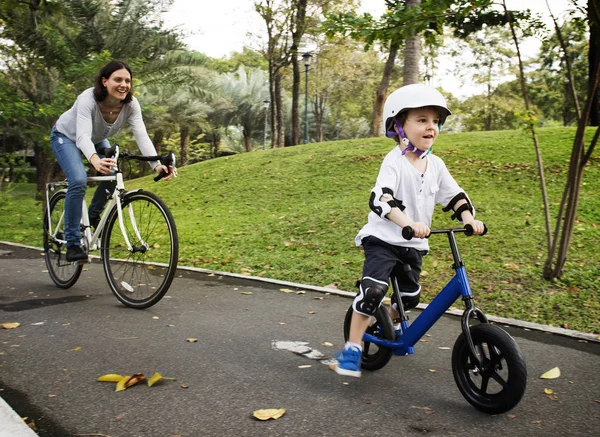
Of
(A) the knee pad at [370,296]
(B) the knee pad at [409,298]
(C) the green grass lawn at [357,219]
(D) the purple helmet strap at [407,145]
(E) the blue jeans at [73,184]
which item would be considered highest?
(D) the purple helmet strap at [407,145]

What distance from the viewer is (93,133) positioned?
5277 millimetres

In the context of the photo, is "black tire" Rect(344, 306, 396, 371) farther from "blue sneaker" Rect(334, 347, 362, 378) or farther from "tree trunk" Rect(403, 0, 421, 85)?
"tree trunk" Rect(403, 0, 421, 85)

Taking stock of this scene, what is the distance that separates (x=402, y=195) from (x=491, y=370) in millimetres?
1027

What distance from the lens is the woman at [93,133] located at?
4.94 m

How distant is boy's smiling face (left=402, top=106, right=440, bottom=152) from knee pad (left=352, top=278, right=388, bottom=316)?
791 mm

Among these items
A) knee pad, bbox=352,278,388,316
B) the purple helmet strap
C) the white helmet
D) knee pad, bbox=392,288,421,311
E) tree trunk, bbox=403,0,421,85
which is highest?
tree trunk, bbox=403,0,421,85

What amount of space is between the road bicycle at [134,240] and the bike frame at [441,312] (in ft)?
6.67

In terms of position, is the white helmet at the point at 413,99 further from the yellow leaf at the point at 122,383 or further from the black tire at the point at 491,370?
the yellow leaf at the point at 122,383

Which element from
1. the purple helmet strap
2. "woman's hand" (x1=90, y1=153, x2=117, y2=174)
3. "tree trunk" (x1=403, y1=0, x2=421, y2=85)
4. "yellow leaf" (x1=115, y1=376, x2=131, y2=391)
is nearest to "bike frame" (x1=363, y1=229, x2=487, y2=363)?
the purple helmet strap

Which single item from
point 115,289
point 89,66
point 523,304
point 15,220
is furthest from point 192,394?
point 15,220

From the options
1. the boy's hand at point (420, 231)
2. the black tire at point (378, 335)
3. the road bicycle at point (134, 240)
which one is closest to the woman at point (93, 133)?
the road bicycle at point (134, 240)

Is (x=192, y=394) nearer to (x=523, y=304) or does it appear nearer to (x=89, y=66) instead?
(x=523, y=304)

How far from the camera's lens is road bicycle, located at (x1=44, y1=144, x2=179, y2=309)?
487cm

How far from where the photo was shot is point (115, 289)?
5238mm
